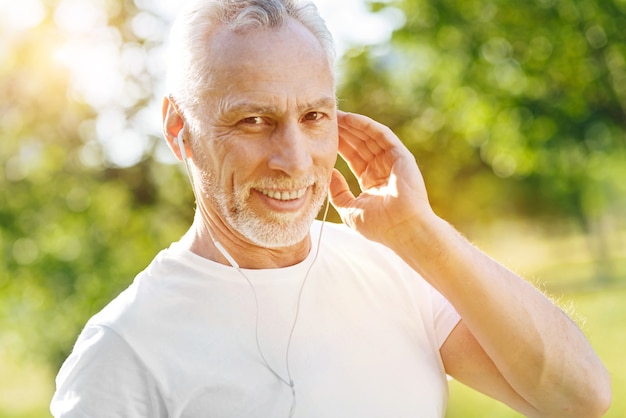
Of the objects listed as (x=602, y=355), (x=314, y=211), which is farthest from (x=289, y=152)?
(x=602, y=355)

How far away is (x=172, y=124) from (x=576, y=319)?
124 cm

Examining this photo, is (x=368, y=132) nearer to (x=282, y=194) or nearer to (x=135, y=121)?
(x=282, y=194)

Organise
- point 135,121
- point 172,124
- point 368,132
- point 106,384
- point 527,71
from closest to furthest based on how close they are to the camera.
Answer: point 106,384, point 172,124, point 368,132, point 135,121, point 527,71

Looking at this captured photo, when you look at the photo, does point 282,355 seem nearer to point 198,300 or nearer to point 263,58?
point 198,300

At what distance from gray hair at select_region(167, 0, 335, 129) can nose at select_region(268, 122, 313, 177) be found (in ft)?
0.73

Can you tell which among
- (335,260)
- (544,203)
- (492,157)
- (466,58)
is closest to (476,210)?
(544,203)

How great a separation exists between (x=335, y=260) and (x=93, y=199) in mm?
8543

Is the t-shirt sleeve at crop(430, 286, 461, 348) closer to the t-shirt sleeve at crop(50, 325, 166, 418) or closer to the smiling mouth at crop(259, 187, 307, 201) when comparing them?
the smiling mouth at crop(259, 187, 307, 201)

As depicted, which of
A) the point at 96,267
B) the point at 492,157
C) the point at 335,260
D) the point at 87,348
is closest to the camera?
the point at 87,348

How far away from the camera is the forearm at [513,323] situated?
6.84 feet

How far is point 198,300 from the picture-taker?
2109 millimetres

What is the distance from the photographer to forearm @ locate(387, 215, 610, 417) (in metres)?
2.09

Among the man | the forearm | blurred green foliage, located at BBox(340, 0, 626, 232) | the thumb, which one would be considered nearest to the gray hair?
the man

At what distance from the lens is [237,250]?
218cm
